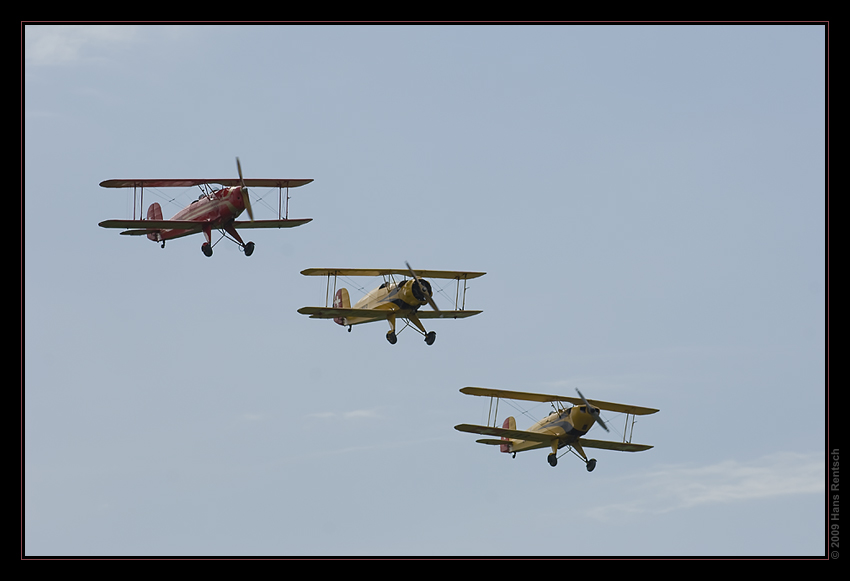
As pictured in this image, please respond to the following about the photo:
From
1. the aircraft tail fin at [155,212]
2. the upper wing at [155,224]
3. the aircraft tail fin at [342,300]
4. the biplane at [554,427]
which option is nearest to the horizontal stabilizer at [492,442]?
the biplane at [554,427]

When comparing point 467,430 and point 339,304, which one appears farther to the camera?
point 339,304

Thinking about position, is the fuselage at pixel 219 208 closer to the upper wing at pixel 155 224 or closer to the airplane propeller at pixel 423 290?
the upper wing at pixel 155 224

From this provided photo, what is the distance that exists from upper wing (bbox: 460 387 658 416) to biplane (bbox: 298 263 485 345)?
2576mm

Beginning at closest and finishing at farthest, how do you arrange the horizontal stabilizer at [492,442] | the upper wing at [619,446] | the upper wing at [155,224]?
1. the upper wing at [155,224]
2. the horizontal stabilizer at [492,442]
3. the upper wing at [619,446]

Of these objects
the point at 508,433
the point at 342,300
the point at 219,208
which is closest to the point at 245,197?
the point at 219,208

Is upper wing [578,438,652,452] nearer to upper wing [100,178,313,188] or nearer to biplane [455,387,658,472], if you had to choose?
biplane [455,387,658,472]

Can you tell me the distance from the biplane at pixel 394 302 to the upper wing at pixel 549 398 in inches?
101

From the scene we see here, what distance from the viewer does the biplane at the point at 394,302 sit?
48.1 meters

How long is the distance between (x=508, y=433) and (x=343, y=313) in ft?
22.0
